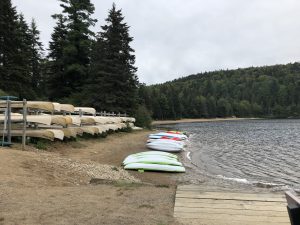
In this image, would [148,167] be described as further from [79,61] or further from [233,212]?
[79,61]

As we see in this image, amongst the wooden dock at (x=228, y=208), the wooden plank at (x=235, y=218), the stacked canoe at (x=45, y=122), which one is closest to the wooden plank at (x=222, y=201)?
the wooden dock at (x=228, y=208)

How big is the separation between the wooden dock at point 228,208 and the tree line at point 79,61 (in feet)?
106

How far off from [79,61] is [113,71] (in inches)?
223

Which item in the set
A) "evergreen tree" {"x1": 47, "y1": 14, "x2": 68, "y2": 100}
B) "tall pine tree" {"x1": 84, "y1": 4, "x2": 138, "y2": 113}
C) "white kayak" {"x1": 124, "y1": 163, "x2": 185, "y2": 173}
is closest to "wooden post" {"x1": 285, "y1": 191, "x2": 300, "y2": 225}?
"white kayak" {"x1": 124, "y1": 163, "x2": 185, "y2": 173}

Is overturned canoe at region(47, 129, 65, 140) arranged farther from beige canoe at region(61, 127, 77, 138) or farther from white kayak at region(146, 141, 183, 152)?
white kayak at region(146, 141, 183, 152)

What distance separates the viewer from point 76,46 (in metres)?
43.0

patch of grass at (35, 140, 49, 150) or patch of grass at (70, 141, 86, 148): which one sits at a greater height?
patch of grass at (35, 140, 49, 150)

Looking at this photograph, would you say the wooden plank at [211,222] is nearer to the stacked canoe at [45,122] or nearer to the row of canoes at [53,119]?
the stacked canoe at [45,122]

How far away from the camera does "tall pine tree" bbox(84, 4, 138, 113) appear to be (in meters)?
39.3

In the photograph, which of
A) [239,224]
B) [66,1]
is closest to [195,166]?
[239,224]

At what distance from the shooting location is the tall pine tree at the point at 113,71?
39344 millimetres

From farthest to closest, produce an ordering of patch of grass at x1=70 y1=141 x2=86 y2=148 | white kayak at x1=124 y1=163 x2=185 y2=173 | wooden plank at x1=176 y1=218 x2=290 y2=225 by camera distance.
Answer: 1. patch of grass at x1=70 y1=141 x2=86 y2=148
2. white kayak at x1=124 y1=163 x2=185 y2=173
3. wooden plank at x1=176 y1=218 x2=290 y2=225

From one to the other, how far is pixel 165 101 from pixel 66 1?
7208 cm

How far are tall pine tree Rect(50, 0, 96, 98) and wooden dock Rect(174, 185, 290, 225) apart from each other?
36200 mm
